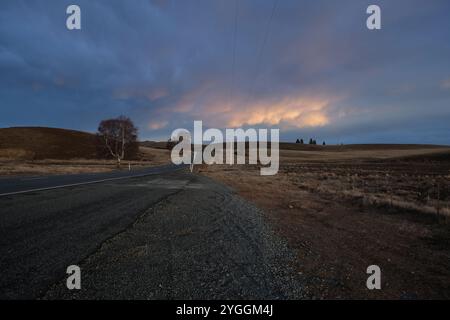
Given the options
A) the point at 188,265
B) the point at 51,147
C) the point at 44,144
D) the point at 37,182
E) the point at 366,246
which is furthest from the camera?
the point at 44,144

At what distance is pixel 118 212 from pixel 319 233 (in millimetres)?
6366

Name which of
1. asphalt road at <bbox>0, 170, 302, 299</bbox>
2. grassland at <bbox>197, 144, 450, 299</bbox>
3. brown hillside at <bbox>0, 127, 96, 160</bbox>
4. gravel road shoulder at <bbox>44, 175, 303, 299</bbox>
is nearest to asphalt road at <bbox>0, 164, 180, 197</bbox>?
asphalt road at <bbox>0, 170, 302, 299</bbox>

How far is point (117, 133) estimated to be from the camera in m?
64.4

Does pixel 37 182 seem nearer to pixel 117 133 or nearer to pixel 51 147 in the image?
pixel 117 133

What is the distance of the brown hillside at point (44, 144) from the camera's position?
60.9m

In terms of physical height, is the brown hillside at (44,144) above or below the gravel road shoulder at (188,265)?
above

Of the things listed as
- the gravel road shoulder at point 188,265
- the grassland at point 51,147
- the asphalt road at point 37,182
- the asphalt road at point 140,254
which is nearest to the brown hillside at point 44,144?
the grassland at point 51,147

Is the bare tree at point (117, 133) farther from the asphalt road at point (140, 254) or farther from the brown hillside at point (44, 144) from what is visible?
the asphalt road at point (140, 254)

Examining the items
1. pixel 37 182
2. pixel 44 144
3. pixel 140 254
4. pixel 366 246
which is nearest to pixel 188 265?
pixel 140 254

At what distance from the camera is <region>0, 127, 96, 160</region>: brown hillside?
2399 inches

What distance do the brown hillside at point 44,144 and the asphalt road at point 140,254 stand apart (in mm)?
64601

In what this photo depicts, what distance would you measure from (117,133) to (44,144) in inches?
983

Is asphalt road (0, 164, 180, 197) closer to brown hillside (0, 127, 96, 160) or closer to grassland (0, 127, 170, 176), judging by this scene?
grassland (0, 127, 170, 176)

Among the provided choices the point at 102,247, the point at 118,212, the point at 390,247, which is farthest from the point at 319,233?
the point at 118,212
